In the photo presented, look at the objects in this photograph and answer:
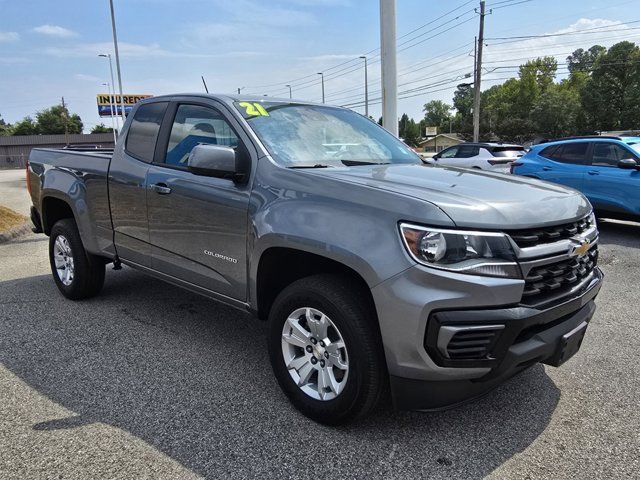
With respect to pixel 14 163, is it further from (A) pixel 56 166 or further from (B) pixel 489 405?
(B) pixel 489 405

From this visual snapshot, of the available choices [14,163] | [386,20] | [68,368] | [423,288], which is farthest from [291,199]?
[14,163]

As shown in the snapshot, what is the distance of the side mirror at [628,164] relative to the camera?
324 inches

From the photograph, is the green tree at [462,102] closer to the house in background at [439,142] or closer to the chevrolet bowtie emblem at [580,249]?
the house in background at [439,142]

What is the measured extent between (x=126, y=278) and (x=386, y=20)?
671cm

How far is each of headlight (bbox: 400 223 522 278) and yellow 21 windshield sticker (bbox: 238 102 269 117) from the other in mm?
1711

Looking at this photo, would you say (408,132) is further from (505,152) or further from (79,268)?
(79,268)

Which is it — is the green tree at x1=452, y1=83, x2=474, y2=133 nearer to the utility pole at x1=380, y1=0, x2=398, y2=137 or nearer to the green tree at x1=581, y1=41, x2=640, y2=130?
the green tree at x1=581, y1=41, x2=640, y2=130

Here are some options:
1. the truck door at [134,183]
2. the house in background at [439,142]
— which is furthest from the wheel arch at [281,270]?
the house in background at [439,142]

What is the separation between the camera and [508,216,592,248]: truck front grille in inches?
97.0

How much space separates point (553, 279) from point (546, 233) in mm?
235

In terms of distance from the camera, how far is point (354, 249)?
2.57 metres

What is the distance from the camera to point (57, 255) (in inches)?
209

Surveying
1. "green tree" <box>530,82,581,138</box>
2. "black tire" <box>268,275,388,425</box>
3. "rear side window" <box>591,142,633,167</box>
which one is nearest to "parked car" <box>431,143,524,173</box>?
"rear side window" <box>591,142,633,167</box>

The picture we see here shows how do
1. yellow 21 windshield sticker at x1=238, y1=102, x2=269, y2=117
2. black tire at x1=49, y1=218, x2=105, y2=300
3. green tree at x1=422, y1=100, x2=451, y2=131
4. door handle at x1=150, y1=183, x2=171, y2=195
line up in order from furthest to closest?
green tree at x1=422, y1=100, x2=451, y2=131 < black tire at x1=49, y1=218, x2=105, y2=300 < door handle at x1=150, y1=183, x2=171, y2=195 < yellow 21 windshield sticker at x1=238, y1=102, x2=269, y2=117
